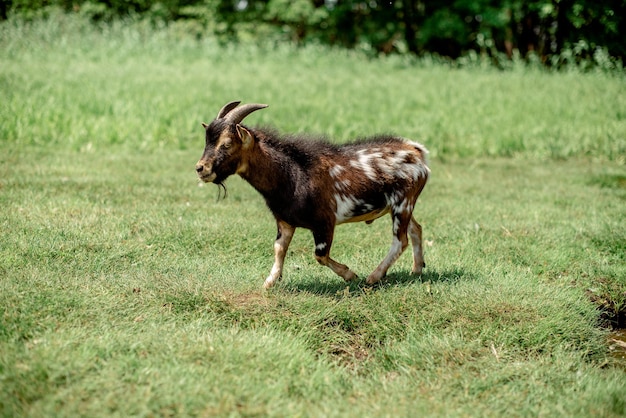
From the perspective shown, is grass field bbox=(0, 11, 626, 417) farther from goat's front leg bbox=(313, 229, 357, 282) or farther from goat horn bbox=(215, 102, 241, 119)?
goat horn bbox=(215, 102, 241, 119)

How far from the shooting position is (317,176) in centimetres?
608

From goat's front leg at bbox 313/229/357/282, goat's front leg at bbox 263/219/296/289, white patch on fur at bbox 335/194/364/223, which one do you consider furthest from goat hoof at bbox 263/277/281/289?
white patch on fur at bbox 335/194/364/223

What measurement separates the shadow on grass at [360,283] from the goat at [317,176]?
0.10 m

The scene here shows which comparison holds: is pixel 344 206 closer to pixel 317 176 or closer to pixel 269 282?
pixel 317 176

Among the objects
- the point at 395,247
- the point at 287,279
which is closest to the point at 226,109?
the point at 287,279

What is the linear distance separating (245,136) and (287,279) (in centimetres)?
146

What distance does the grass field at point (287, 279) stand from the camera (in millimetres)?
4535

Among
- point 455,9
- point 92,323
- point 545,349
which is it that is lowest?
point 545,349

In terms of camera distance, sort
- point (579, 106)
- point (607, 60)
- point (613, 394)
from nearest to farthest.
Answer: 1. point (613, 394)
2. point (579, 106)
3. point (607, 60)

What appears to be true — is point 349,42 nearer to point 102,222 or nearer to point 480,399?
point 102,222

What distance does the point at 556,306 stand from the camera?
6.04m

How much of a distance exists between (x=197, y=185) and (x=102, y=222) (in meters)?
2.51

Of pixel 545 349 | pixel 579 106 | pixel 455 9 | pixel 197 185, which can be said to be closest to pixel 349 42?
pixel 455 9

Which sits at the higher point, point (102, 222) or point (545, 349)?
point (102, 222)
